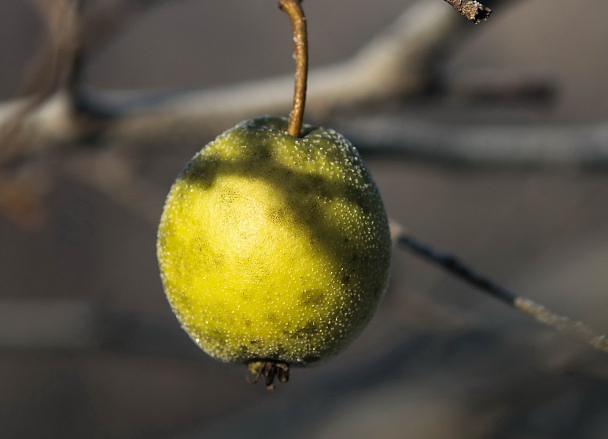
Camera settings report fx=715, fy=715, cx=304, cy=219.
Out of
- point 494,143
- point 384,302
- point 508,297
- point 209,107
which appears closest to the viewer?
point 508,297

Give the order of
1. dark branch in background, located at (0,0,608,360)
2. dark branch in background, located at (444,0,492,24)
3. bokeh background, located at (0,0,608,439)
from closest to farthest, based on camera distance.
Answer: dark branch in background, located at (444,0,492,24) < dark branch in background, located at (0,0,608,360) < bokeh background, located at (0,0,608,439)

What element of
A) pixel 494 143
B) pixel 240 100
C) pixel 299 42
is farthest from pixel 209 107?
pixel 299 42

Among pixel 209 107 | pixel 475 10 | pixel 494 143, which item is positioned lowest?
pixel 475 10

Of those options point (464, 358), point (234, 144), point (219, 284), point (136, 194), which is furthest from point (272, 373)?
point (464, 358)

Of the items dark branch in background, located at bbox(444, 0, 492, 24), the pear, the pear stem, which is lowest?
the pear

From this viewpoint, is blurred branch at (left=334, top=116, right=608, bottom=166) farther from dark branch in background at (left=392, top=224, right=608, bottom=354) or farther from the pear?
the pear

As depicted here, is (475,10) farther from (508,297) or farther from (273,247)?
(508,297)

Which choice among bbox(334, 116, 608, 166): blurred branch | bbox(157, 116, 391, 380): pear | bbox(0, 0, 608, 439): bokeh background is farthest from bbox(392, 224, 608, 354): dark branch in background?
bbox(334, 116, 608, 166): blurred branch

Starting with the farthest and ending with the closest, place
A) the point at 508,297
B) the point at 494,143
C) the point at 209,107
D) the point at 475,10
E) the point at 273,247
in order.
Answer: the point at 494,143 → the point at 209,107 → the point at 508,297 → the point at 273,247 → the point at 475,10
